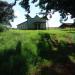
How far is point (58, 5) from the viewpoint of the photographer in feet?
70.2

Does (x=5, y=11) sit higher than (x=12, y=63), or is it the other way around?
(x=5, y=11)

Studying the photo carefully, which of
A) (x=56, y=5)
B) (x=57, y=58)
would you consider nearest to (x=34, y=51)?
(x=57, y=58)

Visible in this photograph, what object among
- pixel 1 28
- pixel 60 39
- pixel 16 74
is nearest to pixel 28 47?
pixel 16 74

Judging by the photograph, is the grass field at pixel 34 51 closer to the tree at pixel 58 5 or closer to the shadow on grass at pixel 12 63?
the shadow on grass at pixel 12 63

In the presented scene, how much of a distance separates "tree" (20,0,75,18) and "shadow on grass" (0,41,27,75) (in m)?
4.90

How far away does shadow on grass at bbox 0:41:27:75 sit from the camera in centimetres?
1423

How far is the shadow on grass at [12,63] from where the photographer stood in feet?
46.7

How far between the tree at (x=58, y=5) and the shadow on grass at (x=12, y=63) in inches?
193

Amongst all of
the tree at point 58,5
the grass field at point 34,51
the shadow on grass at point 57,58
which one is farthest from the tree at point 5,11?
the shadow on grass at point 57,58

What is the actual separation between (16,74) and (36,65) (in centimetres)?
377

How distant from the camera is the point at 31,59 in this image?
677 inches

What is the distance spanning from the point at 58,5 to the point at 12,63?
813cm

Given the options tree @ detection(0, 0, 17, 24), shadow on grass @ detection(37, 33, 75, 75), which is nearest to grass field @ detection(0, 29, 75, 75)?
shadow on grass @ detection(37, 33, 75, 75)

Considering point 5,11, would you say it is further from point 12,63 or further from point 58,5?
point 12,63
